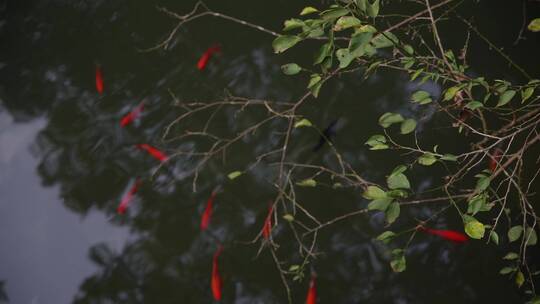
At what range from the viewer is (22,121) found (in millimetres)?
3305

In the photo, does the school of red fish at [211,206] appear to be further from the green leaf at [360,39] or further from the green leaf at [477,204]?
the green leaf at [360,39]

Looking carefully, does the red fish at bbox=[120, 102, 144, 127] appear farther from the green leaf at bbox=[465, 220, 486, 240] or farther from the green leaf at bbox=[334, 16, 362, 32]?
the green leaf at bbox=[465, 220, 486, 240]

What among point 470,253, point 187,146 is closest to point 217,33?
point 187,146

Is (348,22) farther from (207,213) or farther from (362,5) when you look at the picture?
(207,213)

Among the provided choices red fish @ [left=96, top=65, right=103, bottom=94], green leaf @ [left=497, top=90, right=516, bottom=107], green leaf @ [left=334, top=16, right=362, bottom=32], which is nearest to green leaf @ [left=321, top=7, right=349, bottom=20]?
green leaf @ [left=334, top=16, right=362, bottom=32]

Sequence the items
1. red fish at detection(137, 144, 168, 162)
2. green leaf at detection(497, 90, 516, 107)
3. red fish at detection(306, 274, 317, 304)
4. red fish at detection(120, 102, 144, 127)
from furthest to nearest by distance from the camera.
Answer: red fish at detection(120, 102, 144, 127)
red fish at detection(137, 144, 168, 162)
red fish at detection(306, 274, 317, 304)
green leaf at detection(497, 90, 516, 107)

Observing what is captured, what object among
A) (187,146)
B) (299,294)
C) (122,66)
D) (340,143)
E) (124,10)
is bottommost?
(299,294)

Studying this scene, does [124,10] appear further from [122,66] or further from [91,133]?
[91,133]

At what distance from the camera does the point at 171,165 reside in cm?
305

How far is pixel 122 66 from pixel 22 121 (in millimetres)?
736

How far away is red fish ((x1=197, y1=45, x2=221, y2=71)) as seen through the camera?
3404 mm

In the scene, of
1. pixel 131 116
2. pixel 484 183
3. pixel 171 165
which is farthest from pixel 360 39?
pixel 131 116

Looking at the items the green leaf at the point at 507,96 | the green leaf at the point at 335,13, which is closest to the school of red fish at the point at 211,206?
the green leaf at the point at 507,96

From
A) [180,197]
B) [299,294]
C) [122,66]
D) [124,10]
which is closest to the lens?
[299,294]
